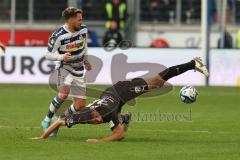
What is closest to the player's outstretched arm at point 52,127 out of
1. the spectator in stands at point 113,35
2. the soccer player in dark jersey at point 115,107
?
the soccer player in dark jersey at point 115,107

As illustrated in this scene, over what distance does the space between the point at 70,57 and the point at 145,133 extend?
224cm

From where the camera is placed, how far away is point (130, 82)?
1506 centimetres

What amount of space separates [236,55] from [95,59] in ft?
15.8

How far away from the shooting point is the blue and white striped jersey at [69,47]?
15.0 m

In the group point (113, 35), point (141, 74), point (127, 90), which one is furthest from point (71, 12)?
point (113, 35)

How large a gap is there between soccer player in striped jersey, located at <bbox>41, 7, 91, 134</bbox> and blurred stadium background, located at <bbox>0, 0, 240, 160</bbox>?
639mm

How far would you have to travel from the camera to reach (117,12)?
112ft

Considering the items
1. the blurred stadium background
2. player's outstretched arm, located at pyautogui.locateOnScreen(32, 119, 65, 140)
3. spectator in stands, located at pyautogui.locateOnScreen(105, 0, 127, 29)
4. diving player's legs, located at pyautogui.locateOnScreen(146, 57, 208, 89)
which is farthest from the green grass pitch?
spectator in stands, located at pyautogui.locateOnScreen(105, 0, 127, 29)

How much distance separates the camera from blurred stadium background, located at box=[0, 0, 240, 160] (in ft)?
44.5

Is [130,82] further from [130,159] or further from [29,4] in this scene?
[29,4]

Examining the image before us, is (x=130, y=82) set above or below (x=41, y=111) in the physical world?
above

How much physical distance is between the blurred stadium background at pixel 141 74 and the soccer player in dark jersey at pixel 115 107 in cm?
29

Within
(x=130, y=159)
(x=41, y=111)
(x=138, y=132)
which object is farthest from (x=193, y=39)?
(x=130, y=159)

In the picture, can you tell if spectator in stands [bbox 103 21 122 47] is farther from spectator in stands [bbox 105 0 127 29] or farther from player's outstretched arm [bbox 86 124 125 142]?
player's outstretched arm [bbox 86 124 125 142]
